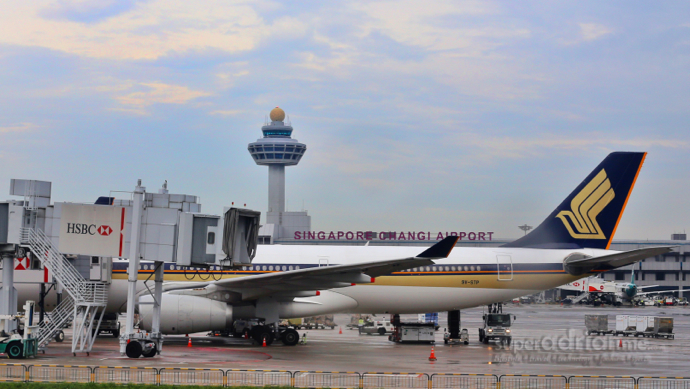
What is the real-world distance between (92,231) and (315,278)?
8834 mm

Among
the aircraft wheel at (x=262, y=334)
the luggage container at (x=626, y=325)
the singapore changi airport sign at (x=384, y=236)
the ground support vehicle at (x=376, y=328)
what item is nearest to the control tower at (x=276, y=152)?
the singapore changi airport sign at (x=384, y=236)

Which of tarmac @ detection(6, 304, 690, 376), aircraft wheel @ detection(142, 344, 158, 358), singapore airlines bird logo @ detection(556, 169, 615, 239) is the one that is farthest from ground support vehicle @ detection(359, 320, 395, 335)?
aircraft wheel @ detection(142, 344, 158, 358)

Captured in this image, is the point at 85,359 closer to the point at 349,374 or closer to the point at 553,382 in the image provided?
the point at 349,374

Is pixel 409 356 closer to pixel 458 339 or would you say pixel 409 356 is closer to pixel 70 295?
pixel 458 339

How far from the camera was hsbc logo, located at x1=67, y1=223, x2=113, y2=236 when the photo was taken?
25.3 m

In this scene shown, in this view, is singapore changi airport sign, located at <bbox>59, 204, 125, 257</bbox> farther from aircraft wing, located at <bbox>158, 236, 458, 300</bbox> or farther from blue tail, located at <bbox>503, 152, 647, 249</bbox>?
blue tail, located at <bbox>503, 152, 647, 249</bbox>

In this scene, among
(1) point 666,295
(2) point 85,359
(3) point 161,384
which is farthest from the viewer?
(1) point 666,295

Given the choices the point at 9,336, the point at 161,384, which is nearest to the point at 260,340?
the point at 9,336

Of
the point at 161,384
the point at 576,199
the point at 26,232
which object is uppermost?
the point at 576,199

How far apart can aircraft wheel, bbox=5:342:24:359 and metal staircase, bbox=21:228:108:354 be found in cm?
193

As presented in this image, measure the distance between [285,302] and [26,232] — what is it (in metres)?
11.1

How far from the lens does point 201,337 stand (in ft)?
116

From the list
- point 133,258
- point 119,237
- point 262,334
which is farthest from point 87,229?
point 262,334

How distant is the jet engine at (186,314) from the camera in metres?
28.3
